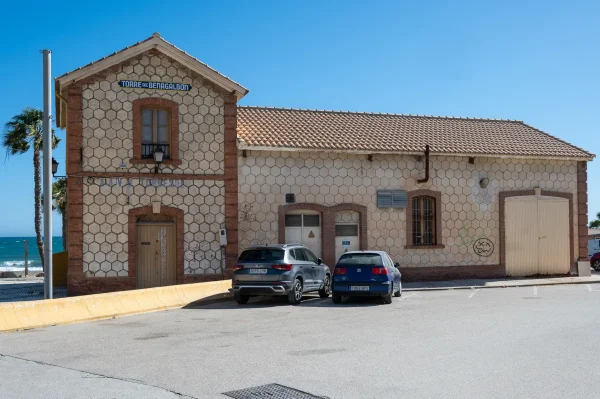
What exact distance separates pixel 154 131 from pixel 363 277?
8.58m

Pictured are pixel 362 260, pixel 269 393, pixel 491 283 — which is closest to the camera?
pixel 269 393

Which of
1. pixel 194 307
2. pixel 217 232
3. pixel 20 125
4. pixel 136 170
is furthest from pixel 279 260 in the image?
pixel 20 125

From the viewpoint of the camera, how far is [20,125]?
36.8 metres

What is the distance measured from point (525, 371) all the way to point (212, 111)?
15.6 m

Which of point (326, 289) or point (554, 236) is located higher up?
point (554, 236)

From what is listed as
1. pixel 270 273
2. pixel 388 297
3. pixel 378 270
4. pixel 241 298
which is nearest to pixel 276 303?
pixel 241 298

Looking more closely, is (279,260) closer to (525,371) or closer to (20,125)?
(525,371)

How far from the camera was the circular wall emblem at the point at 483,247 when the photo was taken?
1040 inches

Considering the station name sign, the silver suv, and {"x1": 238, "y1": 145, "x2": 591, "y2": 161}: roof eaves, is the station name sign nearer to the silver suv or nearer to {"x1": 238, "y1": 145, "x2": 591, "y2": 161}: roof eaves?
{"x1": 238, "y1": 145, "x2": 591, "y2": 161}: roof eaves

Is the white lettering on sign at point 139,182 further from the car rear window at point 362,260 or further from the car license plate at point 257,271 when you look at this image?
the car rear window at point 362,260

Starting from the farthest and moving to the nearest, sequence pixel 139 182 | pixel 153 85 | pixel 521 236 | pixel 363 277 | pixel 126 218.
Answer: pixel 521 236, pixel 153 85, pixel 139 182, pixel 126 218, pixel 363 277

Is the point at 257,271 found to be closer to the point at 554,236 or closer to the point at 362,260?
the point at 362,260

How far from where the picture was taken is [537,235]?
2736 centimetres

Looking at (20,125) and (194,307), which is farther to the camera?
(20,125)
